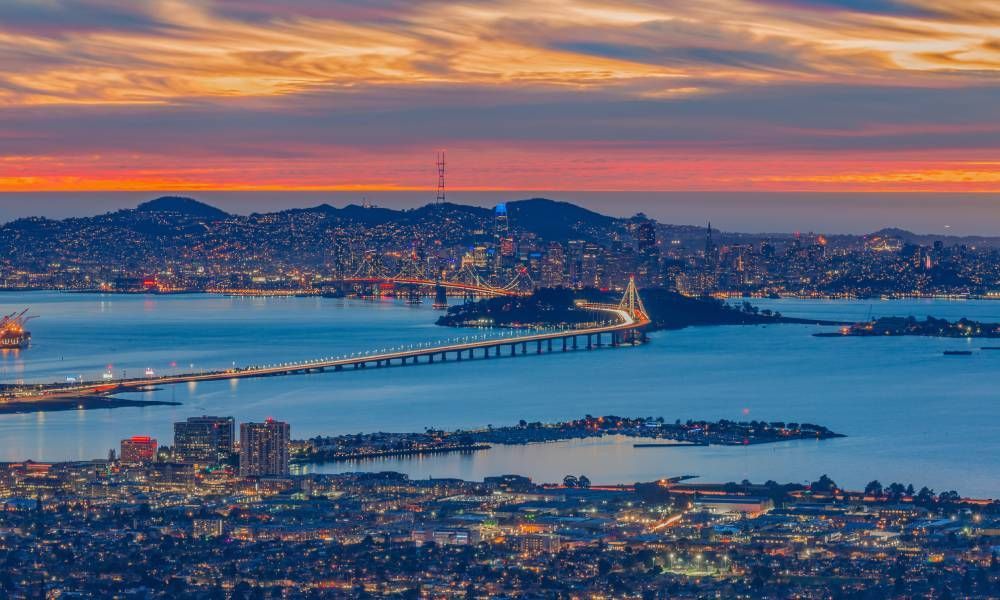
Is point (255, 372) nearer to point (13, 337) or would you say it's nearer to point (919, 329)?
point (13, 337)

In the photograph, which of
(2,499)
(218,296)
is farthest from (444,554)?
(218,296)

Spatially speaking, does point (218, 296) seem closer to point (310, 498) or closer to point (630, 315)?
point (630, 315)

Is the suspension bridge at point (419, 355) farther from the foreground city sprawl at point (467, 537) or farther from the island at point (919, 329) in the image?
the foreground city sprawl at point (467, 537)

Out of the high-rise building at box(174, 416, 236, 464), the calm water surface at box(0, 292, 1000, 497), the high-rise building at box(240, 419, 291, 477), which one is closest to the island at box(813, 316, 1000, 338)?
the calm water surface at box(0, 292, 1000, 497)

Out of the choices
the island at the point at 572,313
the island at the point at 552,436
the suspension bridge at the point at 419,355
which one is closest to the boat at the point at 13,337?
the suspension bridge at the point at 419,355

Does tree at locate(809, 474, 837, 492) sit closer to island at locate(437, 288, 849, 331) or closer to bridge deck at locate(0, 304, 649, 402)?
bridge deck at locate(0, 304, 649, 402)
